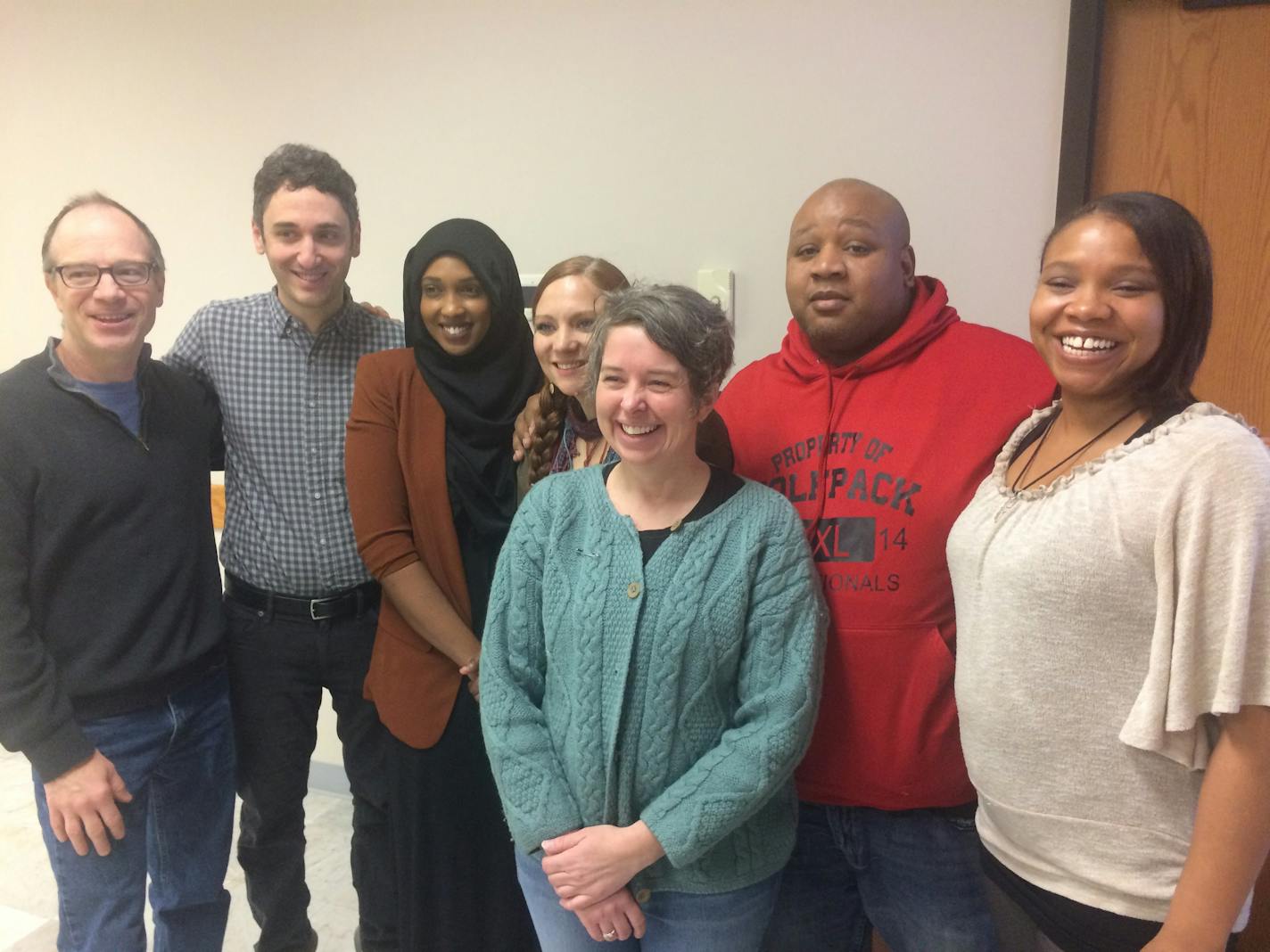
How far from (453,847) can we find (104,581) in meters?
0.81

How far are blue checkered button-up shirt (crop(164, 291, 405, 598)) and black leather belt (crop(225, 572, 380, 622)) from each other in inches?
0.6

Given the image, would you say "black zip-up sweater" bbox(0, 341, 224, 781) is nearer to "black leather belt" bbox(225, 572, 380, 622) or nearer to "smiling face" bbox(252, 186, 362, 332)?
"black leather belt" bbox(225, 572, 380, 622)

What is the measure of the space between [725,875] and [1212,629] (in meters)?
0.67

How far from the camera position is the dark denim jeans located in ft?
5.48

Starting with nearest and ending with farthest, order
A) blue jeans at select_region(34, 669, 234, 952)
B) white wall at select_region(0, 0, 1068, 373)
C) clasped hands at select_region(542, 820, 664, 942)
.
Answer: clasped hands at select_region(542, 820, 664, 942)
blue jeans at select_region(34, 669, 234, 952)
white wall at select_region(0, 0, 1068, 373)

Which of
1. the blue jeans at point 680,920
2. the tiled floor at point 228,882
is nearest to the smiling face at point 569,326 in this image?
the blue jeans at point 680,920

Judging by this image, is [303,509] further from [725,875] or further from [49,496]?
[725,875]

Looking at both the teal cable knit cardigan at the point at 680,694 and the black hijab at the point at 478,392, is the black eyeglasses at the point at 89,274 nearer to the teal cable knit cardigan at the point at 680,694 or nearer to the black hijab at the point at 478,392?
the black hijab at the point at 478,392

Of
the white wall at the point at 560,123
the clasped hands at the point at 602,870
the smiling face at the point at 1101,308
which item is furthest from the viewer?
the white wall at the point at 560,123

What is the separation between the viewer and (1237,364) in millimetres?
1717

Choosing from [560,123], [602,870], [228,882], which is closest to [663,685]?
[602,870]

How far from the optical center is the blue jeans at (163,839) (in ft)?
4.69

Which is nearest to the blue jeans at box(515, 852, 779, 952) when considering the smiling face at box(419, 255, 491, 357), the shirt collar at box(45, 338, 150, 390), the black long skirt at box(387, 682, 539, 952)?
the black long skirt at box(387, 682, 539, 952)

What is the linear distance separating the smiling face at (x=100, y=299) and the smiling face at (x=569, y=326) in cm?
72
